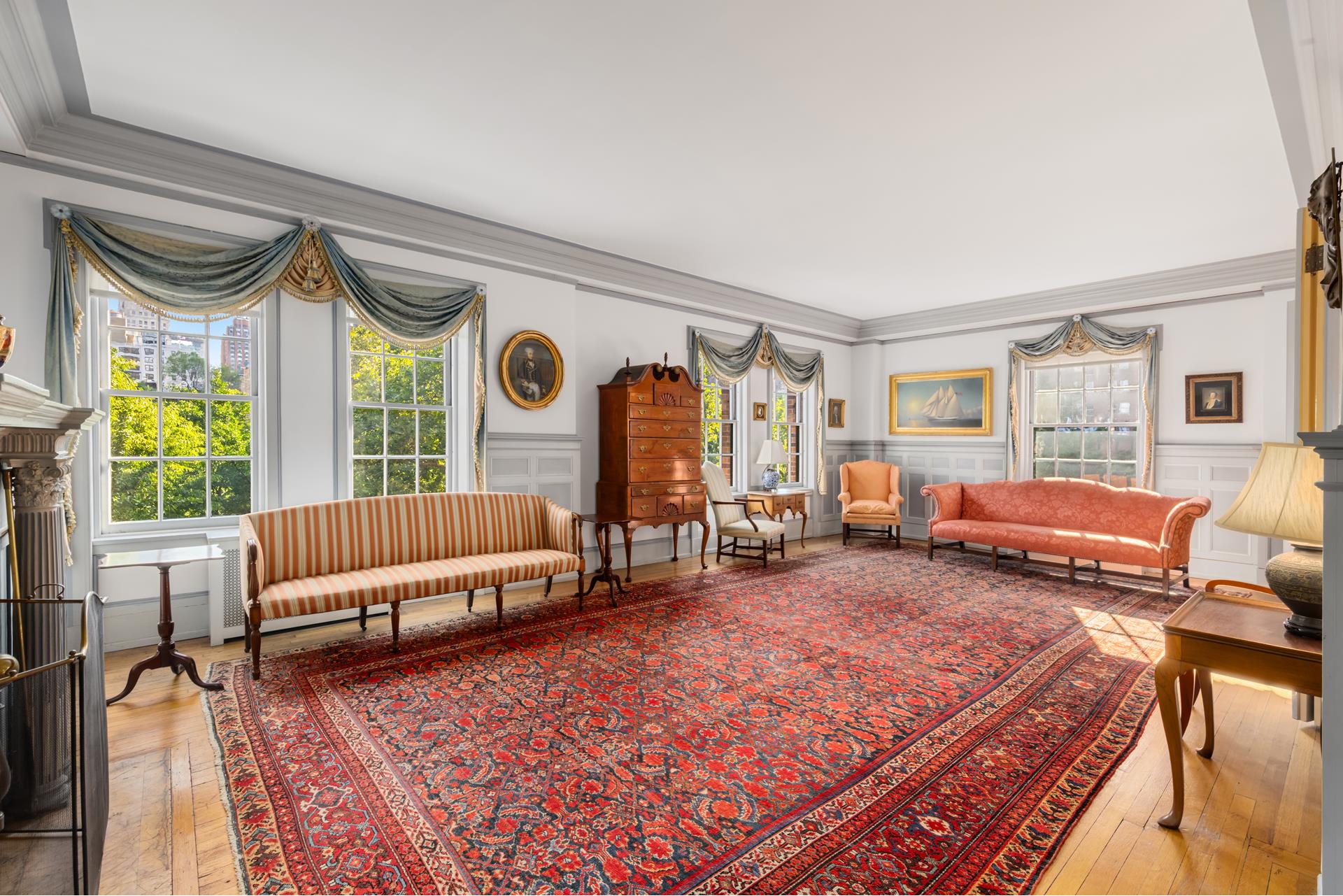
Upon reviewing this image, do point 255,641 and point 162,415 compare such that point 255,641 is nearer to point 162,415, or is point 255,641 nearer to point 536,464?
point 162,415

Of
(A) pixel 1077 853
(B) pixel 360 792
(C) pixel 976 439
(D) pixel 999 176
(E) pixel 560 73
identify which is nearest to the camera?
(A) pixel 1077 853

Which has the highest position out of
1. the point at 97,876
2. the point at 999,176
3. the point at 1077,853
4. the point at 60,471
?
the point at 999,176

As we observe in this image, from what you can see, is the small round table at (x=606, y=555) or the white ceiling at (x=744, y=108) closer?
the white ceiling at (x=744, y=108)

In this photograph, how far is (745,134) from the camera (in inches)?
142

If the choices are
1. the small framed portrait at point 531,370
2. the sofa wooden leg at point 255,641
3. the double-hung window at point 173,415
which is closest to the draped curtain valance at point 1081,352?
the small framed portrait at point 531,370

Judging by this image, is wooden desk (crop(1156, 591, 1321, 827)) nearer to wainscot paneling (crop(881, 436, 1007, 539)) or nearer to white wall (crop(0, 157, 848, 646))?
white wall (crop(0, 157, 848, 646))

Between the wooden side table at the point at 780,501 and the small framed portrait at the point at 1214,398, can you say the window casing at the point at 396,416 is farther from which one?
the small framed portrait at the point at 1214,398

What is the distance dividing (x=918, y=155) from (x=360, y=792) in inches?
170

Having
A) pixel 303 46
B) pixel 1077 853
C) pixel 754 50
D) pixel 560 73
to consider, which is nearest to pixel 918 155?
pixel 754 50

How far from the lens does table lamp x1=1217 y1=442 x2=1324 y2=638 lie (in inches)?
79.4

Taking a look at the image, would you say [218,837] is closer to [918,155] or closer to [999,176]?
[918,155]

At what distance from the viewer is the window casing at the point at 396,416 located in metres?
4.78

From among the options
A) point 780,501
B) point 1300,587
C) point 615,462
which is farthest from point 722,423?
point 1300,587

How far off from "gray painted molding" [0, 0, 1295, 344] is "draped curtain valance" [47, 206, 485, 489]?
10.8 inches
